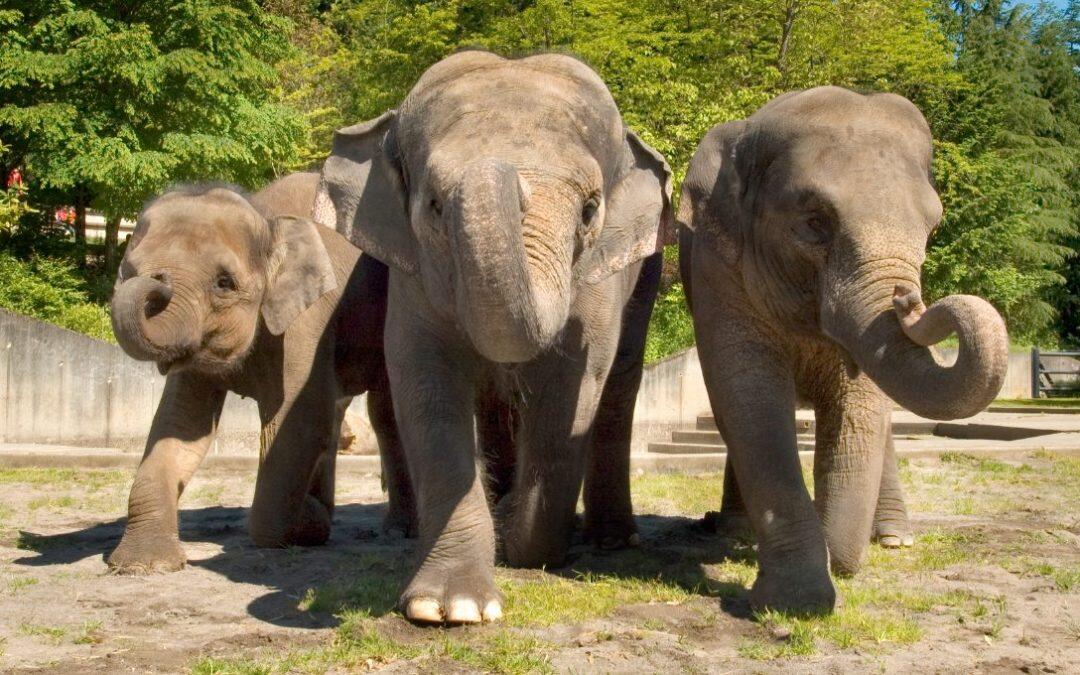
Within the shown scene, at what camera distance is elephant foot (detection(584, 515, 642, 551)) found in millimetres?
7852

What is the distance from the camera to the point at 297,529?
777 cm

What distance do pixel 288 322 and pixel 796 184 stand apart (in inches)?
118

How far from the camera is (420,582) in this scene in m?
5.51

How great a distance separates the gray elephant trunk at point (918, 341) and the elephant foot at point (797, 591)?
0.84 m

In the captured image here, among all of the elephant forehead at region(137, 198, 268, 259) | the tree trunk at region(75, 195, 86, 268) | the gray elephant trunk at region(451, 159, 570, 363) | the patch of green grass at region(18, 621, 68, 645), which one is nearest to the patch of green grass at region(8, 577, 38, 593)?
the patch of green grass at region(18, 621, 68, 645)

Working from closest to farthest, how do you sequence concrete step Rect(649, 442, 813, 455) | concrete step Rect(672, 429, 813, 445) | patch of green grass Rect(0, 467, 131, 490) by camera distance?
patch of green grass Rect(0, 467, 131, 490) → concrete step Rect(649, 442, 813, 455) → concrete step Rect(672, 429, 813, 445)

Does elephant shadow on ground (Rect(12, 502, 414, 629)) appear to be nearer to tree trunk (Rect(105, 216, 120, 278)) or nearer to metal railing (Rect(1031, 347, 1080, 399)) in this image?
tree trunk (Rect(105, 216, 120, 278))

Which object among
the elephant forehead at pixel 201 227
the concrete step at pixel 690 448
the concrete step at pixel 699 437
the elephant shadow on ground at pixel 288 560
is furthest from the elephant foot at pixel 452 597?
the concrete step at pixel 699 437

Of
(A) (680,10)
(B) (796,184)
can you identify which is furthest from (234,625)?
(A) (680,10)

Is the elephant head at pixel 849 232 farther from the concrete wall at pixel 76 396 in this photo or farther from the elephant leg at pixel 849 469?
the concrete wall at pixel 76 396

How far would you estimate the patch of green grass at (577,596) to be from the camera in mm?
5578

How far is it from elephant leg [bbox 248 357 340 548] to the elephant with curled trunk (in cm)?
226

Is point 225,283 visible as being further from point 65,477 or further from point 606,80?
point 606,80

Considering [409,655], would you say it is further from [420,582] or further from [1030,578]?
[1030,578]
